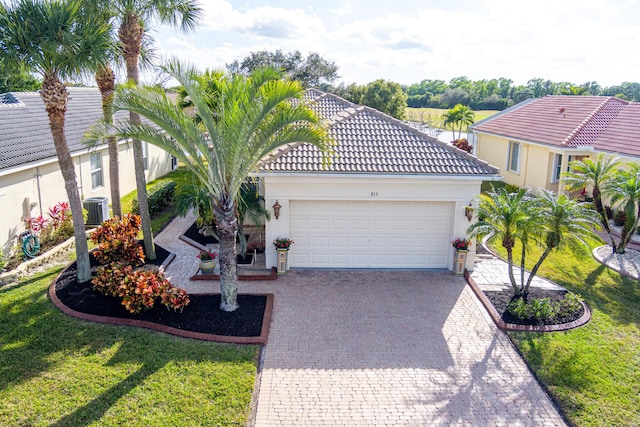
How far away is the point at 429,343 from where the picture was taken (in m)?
10.1

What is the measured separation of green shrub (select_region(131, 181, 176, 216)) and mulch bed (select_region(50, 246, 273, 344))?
7.24 meters

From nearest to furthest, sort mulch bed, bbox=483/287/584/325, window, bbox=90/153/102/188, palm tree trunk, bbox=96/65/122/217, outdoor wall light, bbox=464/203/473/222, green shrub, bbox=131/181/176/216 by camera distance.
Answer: mulch bed, bbox=483/287/584/325
palm tree trunk, bbox=96/65/122/217
outdoor wall light, bbox=464/203/473/222
green shrub, bbox=131/181/176/216
window, bbox=90/153/102/188

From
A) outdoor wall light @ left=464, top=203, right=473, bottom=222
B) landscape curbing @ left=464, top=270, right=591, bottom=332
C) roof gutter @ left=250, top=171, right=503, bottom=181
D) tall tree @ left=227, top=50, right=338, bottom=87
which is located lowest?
landscape curbing @ left=464, top=270, right=591, bottom=332

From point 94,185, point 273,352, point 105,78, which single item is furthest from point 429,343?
point 94,185

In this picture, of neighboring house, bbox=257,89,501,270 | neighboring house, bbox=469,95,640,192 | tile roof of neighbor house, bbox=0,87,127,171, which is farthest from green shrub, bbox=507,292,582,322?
tile roof of neighbor house, bbox=0,87,127,171

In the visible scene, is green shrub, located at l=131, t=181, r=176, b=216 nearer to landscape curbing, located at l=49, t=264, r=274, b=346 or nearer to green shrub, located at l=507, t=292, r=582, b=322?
landscape curbing, located at l=49, t=264, r=274, b=346

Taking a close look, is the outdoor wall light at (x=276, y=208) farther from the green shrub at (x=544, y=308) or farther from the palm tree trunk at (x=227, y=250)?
the green shrub at (x=544, y=308)

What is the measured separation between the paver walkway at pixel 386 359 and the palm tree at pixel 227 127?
2.50m

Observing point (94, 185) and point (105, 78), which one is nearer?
point (105, 78)

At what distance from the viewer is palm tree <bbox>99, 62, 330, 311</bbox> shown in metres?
9.62

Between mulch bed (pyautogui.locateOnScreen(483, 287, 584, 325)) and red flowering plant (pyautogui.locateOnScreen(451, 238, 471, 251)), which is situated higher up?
red flowering plant (pyautogui.locateOnScreen(451, 238, 471, 251))

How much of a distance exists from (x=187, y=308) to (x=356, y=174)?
217 inches

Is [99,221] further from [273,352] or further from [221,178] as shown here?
[273,352]

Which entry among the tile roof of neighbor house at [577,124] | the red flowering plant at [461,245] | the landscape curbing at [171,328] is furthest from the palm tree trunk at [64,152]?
the tile roof of neighbor house at [577,124]
